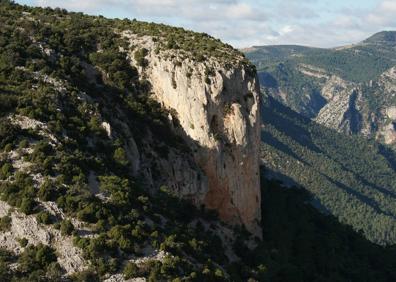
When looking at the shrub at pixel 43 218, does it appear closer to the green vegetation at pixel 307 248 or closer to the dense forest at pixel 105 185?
the dense forest at pixel 105 185

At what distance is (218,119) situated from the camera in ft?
170

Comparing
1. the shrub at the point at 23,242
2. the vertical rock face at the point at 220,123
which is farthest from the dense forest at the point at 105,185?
the vertical rock face at the point at 220,123

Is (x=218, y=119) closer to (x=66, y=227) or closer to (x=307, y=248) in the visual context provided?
(x=307, y=248)

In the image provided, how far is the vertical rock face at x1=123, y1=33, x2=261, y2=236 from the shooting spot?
51125 millimetres

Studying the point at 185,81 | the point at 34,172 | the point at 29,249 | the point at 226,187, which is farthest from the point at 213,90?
the point at 29,249

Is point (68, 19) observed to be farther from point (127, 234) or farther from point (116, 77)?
point (127, 234)

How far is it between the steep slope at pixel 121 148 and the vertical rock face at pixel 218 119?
0.33ft

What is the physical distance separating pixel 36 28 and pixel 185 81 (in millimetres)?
15405

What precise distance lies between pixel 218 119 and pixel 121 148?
1192 cm

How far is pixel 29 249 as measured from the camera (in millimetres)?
31109

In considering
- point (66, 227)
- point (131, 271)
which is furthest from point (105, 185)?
point (131, 271)

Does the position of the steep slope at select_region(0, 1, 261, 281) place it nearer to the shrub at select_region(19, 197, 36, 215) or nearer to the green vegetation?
the shrub at select_region(19, 197, 36, 215)

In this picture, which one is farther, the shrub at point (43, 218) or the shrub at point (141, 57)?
the shrub at point (141, 57)

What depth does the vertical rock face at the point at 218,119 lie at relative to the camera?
168ft
